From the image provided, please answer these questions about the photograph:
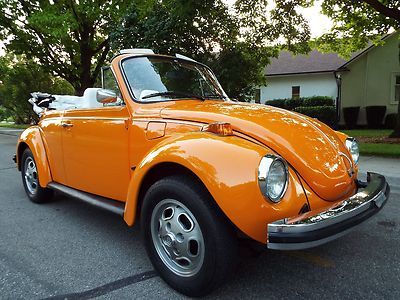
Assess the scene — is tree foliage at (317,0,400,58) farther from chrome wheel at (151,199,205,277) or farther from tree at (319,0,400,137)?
chrome wheel at (151,199,205,277)

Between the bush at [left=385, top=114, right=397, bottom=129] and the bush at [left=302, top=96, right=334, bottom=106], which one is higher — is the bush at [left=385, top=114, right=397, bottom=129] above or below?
below

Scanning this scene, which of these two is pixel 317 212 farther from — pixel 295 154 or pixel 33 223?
pixel 33 223

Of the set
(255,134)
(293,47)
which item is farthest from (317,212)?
(293,47)

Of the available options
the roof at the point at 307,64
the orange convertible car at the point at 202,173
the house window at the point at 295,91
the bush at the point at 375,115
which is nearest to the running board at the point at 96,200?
the orange convertible car at the point at 202,173

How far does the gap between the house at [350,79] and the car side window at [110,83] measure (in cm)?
1868

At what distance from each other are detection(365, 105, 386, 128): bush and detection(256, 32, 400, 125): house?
790mm

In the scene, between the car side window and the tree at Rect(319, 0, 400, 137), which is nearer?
the car side window

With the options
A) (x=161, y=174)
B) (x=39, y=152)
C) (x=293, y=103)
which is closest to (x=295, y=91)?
(x=293, y=103)

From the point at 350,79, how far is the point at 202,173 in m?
22.1

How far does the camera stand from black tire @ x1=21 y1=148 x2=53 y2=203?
5156 mm

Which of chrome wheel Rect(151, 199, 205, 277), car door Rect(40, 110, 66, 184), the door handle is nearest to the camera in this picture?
chrome wheel Rect(151, 199, 205, 277)

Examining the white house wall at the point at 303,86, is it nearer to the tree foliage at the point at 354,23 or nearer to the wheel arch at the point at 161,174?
the tree foliage at the point at 354,23

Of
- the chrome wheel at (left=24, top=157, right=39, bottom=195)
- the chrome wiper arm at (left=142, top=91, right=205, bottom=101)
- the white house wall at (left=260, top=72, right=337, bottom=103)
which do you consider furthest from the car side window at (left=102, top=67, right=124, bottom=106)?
the white house wall at (left=260, top=72, right=337, bottom=103)

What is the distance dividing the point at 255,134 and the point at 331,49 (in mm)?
17459
